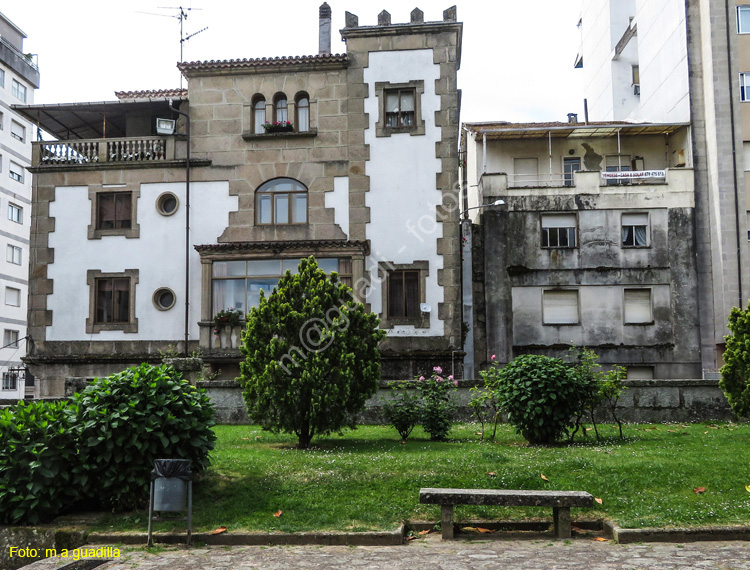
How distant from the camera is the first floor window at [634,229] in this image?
95.3 feet

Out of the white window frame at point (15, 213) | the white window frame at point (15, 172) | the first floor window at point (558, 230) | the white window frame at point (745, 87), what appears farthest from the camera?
the white window frame at point (15, 172)

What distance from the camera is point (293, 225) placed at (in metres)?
24.9

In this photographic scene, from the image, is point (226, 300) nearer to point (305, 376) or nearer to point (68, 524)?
point (305, 376)

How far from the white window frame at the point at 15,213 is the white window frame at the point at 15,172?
190cm

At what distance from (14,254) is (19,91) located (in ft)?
37.5

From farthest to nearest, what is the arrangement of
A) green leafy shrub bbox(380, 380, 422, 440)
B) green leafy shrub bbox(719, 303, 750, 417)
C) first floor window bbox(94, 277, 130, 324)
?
first floor window bbox(94, 277, 130, 324), green leafy shrub bbox(719, 303, 750, 417), green leafy shrub bbox(380, 380, 422, 440)

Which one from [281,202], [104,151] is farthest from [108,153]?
[281,202]

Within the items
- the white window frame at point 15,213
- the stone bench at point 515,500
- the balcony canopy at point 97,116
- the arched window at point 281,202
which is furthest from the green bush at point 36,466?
the white window frame at point 15,213

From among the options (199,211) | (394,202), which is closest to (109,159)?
(199,211)

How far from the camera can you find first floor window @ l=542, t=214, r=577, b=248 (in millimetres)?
29219

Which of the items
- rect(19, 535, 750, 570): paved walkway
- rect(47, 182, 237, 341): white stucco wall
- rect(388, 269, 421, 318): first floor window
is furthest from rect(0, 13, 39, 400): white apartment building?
rect(19, 535, 750, 570): paved walkway

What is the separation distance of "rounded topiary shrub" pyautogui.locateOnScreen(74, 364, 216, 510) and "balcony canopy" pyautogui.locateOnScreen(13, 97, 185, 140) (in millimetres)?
17774

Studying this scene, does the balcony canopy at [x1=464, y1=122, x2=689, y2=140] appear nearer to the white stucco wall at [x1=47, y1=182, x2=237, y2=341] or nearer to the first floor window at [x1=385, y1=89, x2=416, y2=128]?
the first floor window at [x1=385, y1=89, x2=416, y2=128]

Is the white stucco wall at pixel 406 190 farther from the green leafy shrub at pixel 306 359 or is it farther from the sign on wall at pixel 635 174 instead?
the green leafy shrub at pixel 306 359
